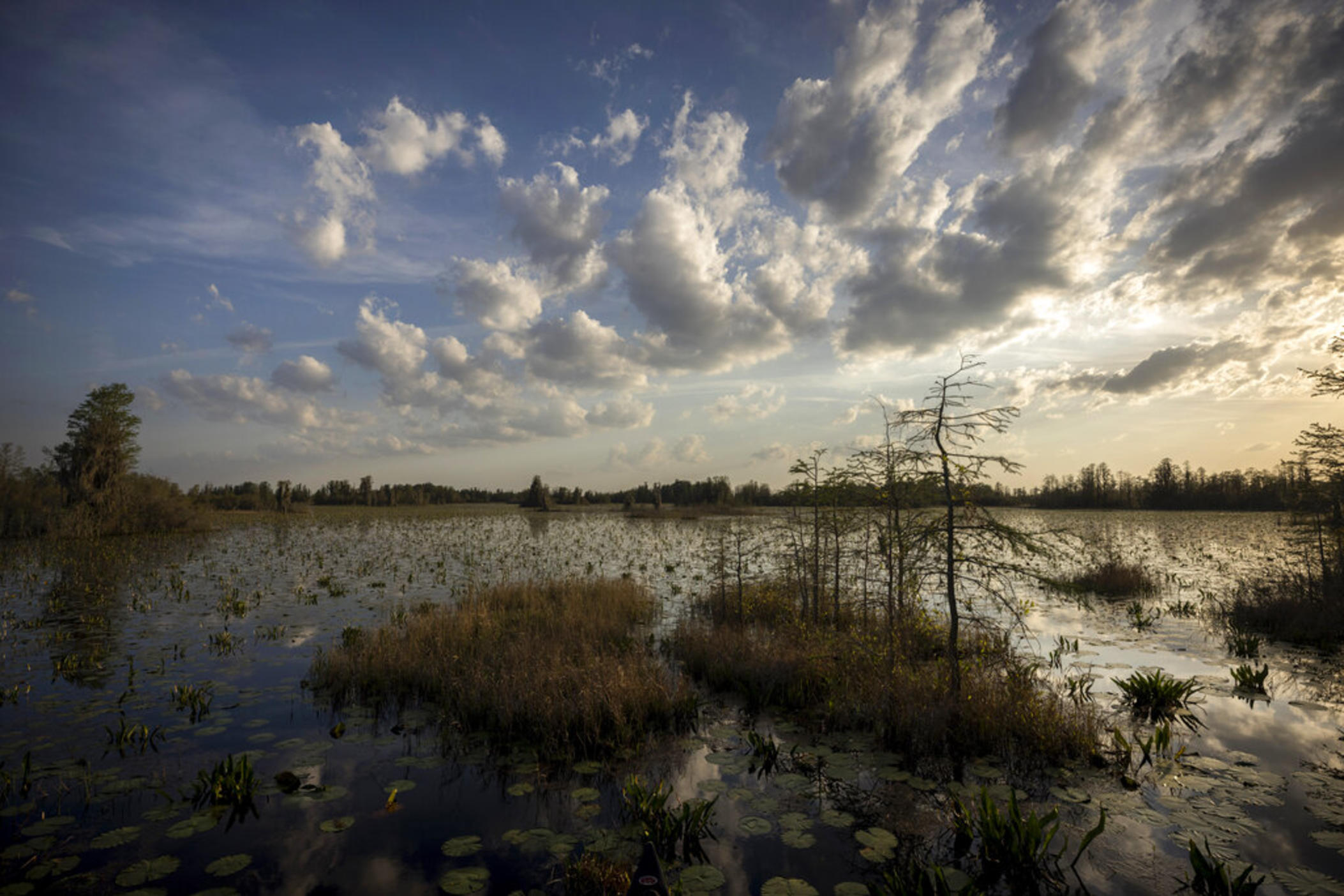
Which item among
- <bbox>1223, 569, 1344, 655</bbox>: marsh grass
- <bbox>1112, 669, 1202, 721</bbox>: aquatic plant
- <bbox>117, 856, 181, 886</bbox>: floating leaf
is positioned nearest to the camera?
<bbox>117, 856, 181, 886</bbox>: floating leaf

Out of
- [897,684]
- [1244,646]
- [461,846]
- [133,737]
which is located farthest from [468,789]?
[1244,646]

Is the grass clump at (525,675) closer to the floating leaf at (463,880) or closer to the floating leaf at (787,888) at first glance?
the floating leaf at (463,880)

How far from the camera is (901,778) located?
20.7 ft

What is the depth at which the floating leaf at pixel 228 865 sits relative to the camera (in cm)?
463

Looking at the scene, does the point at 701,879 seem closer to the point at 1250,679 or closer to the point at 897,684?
the point at 897,684

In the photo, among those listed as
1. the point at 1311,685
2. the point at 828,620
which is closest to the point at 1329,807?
the point at 1311,685

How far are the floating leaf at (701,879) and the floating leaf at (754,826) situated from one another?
0.71m

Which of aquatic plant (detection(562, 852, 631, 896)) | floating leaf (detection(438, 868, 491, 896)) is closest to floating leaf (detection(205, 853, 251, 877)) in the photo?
floating leaf (detection(438, 868, 491, 896))

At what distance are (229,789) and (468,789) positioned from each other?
2.42 m

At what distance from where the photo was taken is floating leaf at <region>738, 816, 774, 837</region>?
17.5 ft

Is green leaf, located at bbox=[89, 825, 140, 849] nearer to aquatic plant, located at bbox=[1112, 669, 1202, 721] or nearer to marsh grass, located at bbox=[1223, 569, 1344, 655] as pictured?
aquatic plant, located at bbox=[1112, 669, 1202, 721]

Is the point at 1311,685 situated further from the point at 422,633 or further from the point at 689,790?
the point at 422,633

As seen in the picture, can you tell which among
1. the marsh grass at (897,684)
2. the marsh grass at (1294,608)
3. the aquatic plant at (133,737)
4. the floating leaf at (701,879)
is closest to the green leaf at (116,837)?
the aquatic plant at (133,737)

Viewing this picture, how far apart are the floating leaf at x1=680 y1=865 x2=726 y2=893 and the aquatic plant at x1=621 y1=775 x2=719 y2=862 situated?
0.21 metres
